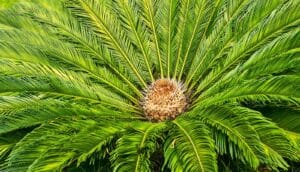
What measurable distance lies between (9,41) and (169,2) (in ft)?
5.91

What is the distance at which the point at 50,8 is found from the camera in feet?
21.4

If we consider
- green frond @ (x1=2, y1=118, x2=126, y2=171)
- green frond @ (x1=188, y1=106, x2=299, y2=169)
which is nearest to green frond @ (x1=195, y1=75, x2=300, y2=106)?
green frond @ (x1=188, y1=106, x2=299, y2=169)

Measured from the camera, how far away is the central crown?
5.63m

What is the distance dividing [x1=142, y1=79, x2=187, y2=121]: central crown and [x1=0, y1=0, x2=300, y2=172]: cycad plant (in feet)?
0.04

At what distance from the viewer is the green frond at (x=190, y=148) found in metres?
4.17

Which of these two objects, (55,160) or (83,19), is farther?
(83,19)

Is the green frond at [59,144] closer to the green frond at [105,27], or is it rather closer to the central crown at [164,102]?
the central crown at [164,102]

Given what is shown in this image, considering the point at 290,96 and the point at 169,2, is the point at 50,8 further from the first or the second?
the point at 290,96

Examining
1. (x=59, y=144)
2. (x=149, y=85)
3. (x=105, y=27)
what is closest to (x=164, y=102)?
(x=149, y=85)

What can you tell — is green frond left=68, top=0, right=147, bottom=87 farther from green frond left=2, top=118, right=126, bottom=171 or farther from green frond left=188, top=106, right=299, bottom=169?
green frond left=188, top=106, right=299, bottom=169

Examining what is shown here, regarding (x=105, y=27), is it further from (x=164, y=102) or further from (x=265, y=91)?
(x=265, y=91)

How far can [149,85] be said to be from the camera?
6203 millimetres

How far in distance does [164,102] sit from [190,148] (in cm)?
132

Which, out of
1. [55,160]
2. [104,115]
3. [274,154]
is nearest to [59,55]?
[104,115]
